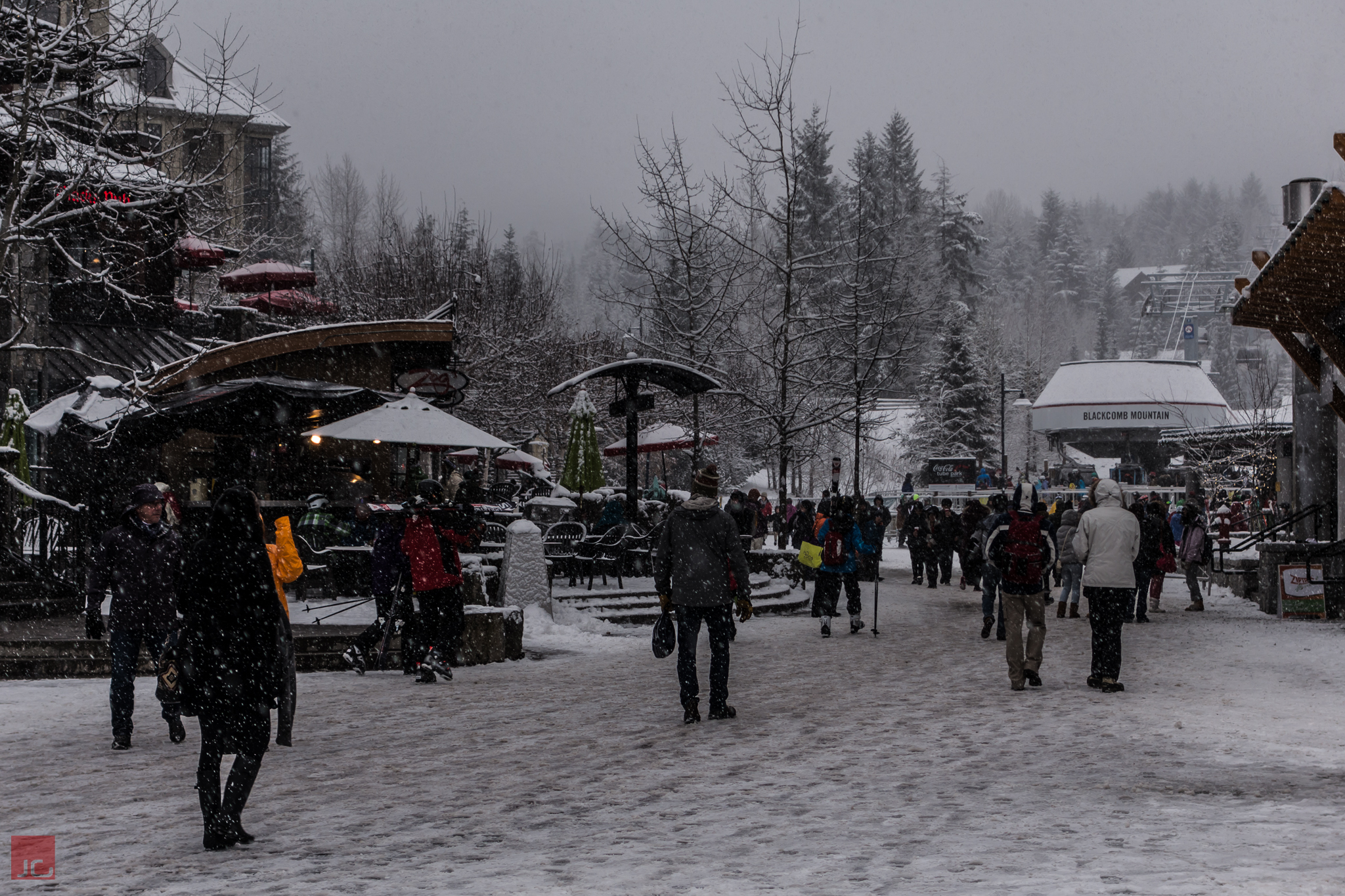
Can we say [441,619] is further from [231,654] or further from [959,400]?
[959,400]

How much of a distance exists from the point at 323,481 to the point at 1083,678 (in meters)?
16.4

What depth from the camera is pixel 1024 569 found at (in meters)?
11.6

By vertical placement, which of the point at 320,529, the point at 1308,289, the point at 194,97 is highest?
the point at 194,97

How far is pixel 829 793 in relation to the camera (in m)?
6.85

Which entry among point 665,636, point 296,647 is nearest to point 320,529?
point 296,647

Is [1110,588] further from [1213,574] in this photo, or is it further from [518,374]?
[518,374]

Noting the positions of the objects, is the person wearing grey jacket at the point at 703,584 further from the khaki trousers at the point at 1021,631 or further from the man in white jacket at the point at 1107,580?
the man in white jacket at the point at 1107,580

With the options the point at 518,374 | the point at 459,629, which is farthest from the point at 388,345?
the point at 518,374

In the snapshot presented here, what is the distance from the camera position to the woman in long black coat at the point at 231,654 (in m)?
5.71

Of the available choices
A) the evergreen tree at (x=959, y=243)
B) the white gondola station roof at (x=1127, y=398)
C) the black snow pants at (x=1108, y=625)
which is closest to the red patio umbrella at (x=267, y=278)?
the black snow pants at (x=1108, y=625)

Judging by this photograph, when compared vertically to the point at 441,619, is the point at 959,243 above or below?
above

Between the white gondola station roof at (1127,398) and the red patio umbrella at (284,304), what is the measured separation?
4489 centimetres

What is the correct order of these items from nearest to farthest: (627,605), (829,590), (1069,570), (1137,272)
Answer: (829,590), (627,605), (1069,570), (1137,272)

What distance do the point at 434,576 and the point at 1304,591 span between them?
514 inches
